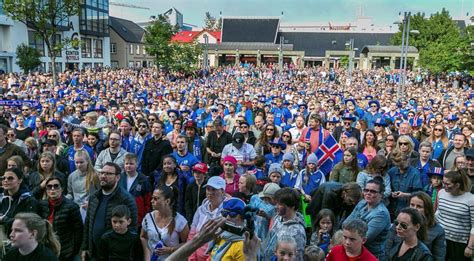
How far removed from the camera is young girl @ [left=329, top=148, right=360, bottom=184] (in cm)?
633

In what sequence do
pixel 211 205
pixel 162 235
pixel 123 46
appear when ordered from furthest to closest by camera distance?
pixel 123 46 → pixel 211 205 → pixel 162 235

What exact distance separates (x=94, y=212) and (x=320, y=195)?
9.18 ft

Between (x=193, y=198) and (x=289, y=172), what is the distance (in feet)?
5.34

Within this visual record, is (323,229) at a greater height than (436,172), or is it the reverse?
(436,172)

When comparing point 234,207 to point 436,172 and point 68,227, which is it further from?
point 436,172

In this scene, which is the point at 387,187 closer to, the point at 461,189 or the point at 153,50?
the point at 461,189

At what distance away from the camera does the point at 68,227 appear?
15.6 ft

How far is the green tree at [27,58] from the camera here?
37375 millimetres

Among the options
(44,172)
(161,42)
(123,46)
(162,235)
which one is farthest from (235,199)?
(123,46)

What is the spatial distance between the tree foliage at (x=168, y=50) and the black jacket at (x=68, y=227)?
35.4 metres

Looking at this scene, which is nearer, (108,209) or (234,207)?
(234,207)

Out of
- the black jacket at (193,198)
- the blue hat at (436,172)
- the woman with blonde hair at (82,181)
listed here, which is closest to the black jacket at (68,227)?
the woman with blonde hair at (82,181)

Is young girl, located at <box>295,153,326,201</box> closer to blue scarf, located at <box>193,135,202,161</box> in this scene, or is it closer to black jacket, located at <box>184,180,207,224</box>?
black jacket, located at <box>184,180,207,224</box>

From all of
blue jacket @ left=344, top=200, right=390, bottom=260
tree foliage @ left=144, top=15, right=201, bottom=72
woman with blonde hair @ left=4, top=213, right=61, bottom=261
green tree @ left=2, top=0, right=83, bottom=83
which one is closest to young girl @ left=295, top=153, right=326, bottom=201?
blue jacket @ left=344, top=200, right=390, bottom=260
